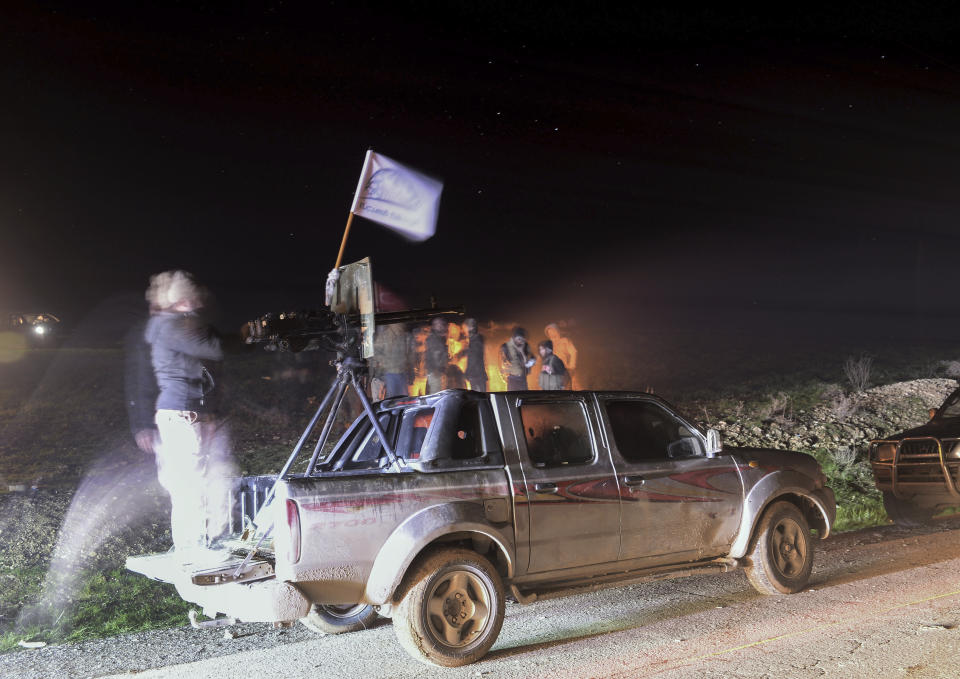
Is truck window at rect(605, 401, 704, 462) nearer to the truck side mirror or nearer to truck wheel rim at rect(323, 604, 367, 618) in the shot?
the truck side mirror

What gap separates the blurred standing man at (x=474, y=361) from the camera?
1210 centimetres

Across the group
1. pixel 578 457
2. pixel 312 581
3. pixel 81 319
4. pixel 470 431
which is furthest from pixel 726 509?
pixel 81 319

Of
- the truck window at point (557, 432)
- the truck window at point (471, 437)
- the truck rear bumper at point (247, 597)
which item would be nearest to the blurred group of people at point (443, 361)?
the truck window at point (557, 432)

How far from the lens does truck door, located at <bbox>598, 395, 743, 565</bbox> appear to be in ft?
18.8

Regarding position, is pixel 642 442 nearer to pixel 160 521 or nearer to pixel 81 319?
pixel 160 521

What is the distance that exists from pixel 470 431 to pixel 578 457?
2.87ft

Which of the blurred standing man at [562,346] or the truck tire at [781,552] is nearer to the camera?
the truck tire at [781,552]

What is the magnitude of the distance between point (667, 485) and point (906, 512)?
17.1 feet

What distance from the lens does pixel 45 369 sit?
19375 mm

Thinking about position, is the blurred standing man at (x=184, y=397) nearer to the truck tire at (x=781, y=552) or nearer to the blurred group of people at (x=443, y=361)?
the truck tire at (x=781, y=552)

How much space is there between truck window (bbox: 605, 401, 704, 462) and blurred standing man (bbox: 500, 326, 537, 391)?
5.79m

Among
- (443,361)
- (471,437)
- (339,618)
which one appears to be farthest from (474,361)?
(471,437)

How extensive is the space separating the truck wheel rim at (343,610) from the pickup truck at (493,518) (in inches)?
0.5

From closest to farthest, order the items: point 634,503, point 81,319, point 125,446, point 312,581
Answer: point 312,581 < point 634,503 < point 125,446 < point 81,319
